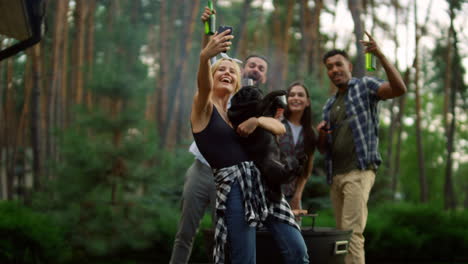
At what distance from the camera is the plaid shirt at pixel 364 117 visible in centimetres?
345

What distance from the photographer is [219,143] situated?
2.38 meters

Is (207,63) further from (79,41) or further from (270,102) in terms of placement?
(79,41)

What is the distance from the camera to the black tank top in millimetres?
2379

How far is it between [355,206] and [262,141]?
4.13 feet

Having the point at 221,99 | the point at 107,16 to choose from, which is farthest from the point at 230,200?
the point at 107,16

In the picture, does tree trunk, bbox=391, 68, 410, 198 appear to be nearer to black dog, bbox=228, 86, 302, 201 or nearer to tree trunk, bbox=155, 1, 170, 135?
tree trunk, bbox=155, 1, 170, 135

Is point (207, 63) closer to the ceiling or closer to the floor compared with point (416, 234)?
closer to the ceiling

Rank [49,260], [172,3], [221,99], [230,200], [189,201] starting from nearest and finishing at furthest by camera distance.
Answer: [230,200] < [221,99] < [189,201] < [49,260] < [172,3]

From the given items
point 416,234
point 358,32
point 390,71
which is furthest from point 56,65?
point 390,71

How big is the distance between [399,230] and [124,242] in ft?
12.5

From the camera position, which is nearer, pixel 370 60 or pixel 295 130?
pixel 370 60

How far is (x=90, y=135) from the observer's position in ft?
22.9

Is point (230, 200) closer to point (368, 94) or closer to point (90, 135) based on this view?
point (368, 94)

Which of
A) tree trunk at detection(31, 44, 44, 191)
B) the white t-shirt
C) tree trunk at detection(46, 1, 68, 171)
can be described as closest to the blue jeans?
the white t-shirt
